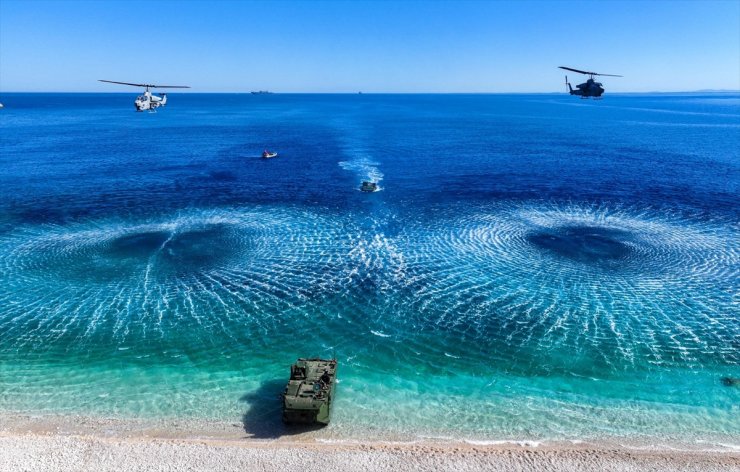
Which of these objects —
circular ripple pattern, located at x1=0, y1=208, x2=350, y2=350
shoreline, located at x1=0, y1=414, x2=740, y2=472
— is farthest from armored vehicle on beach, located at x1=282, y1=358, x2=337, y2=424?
circular ripple pattern, located at x1=0, y1=208, x2=350, y2=350

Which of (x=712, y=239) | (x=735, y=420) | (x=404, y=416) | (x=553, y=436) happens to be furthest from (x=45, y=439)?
(x=712, y=239)

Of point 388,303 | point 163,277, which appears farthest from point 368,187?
point 163,277

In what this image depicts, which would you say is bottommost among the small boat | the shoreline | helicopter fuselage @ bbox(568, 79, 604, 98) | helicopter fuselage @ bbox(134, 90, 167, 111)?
the shoreline

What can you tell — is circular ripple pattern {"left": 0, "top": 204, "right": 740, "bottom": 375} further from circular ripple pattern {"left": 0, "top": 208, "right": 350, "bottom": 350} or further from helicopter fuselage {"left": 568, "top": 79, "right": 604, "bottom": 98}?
helicopter fuselage {"left": 568, "top": 79, "right": 604, "bottom": 98}

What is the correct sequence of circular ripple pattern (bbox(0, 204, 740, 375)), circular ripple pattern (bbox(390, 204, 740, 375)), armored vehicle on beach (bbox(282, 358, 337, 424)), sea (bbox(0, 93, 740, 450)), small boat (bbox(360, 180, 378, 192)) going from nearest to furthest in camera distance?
armored vehicle on beach (bbox(282, 358, 337, 424)), sea (bbox(0, 93, 740, 450)), circular ripple pattern (bbox(390, 204, 740, 375)), circular ripple pattern (bbox(0, 204, 740, 375)), small boat (bbox(360, 180, 378, 192))

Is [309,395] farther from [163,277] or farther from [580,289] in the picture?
[580,289]

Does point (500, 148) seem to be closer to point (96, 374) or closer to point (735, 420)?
point (735, 420)

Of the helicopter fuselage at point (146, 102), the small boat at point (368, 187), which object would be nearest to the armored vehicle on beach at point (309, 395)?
the small boat at point (368, 187)
